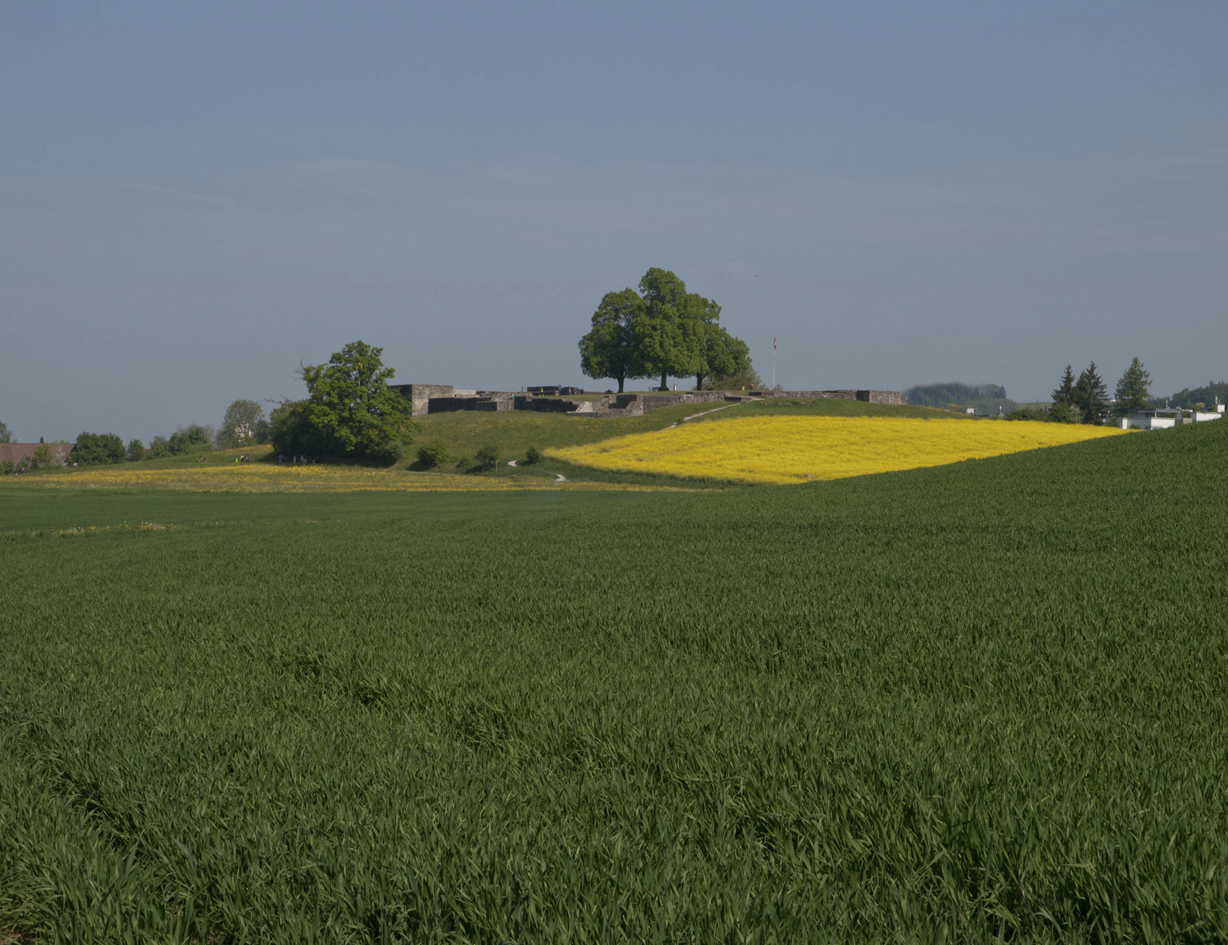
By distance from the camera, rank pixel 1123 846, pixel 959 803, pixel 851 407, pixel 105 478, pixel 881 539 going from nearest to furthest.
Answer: pixel 1123 846, pixel 959 803, pixel 881 539, pixel 105 478, pixel 851 407

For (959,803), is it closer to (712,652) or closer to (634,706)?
(634,706)

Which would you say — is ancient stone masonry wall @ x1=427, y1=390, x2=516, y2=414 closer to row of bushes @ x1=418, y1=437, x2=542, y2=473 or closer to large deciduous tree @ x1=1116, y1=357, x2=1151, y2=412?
row of bushes @ x1=418, y1=437, x2=542, y2=473

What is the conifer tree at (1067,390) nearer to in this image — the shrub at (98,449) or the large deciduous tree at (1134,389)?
the large deciduous tree at (1134,389)

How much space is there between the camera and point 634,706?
17.5ft

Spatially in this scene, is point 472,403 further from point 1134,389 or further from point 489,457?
point 1134,389

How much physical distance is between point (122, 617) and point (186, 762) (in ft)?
22.0

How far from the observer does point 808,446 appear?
199ft

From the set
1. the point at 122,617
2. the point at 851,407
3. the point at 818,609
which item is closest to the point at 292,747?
the point at 818,609

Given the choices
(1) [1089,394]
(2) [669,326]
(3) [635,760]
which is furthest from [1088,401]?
(3) [635,760]

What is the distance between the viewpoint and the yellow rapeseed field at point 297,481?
50.2m

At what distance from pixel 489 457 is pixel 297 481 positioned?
42.9ft

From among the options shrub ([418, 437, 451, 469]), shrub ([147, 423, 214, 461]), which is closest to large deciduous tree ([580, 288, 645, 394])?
shrub ([418, 437, 451, 469])

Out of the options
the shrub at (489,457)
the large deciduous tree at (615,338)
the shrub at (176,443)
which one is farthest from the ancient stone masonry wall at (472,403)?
the shrub at (176,443)

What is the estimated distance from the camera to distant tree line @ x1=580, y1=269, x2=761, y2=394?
10325 cm
